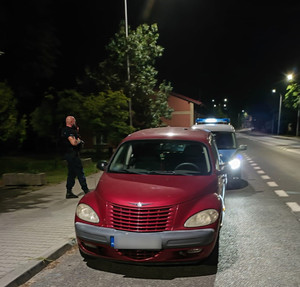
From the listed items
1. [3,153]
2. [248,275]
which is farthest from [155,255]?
[3,153]

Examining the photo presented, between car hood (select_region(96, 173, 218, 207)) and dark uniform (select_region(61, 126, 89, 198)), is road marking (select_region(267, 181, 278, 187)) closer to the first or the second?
dark uniform (select_region(61, 126, 89, 198))

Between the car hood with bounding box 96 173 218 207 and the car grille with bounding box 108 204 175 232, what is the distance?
0.07 m

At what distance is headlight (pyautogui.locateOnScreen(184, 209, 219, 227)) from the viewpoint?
3652 millimetres

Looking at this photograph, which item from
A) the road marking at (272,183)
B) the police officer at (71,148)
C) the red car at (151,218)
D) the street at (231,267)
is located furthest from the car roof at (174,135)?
the road marking at (272,183)

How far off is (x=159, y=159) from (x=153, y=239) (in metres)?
1.78

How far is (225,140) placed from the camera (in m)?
9.98

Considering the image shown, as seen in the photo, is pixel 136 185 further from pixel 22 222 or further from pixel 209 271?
pixel 22 222

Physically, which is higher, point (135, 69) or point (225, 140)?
point (135, 69)

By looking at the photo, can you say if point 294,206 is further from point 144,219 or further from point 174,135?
point 144,219

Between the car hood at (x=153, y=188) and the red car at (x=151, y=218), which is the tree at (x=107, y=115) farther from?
the red car at (x=151, y=218)

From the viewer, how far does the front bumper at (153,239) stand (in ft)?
11.6

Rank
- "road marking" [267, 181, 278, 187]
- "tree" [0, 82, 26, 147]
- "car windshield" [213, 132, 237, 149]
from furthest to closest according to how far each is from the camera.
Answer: "tree" [0, 82, 26, 147], "car windshield" [213, 132, 237, 149], "road marking" [267, 181, 278, 187]

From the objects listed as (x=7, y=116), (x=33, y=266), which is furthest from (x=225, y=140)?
(x=33, y=266)

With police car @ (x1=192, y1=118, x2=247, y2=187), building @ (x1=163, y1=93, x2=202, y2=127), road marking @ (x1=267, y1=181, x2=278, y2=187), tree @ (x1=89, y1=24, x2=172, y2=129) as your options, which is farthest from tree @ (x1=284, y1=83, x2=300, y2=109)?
police car @ (x1=192, y1=118, x2=247, y2=187)
